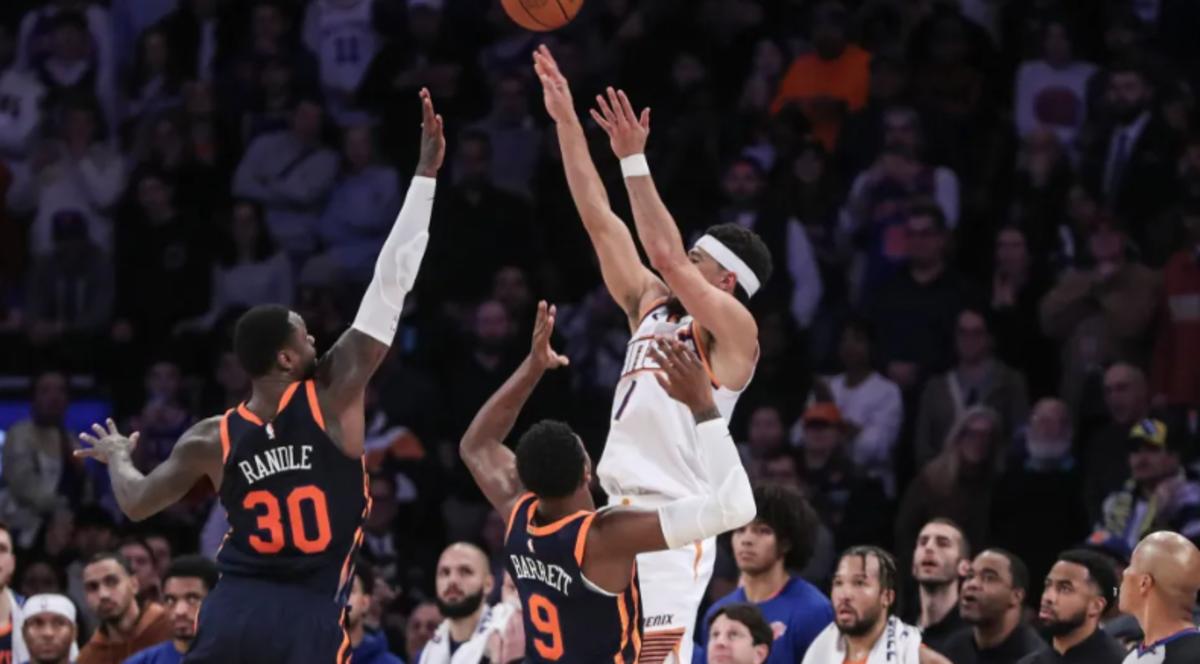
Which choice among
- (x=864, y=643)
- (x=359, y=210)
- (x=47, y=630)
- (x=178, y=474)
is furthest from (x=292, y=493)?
(x=359, y=210)

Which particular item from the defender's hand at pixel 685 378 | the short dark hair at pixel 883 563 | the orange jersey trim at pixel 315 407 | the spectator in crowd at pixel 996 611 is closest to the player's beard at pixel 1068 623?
the spectator in crowd at pixel 996 611

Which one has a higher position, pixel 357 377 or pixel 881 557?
pixel 357 377

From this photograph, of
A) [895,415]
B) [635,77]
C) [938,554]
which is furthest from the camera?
[635,77]

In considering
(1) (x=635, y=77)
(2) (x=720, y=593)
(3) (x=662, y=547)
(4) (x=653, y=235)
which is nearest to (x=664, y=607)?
(3) (x=662, y=547)

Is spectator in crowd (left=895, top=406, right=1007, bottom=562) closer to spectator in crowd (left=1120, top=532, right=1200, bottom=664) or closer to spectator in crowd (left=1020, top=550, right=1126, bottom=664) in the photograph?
spectator in crowd (left=1020, top=550, right=1126, bottom=664)

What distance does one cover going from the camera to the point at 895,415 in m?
14.1

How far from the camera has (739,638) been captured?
33.8 ft

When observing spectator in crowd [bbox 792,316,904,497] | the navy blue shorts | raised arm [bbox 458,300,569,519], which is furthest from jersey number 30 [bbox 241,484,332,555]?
spectator in crowd [bbox 792,316,904,497]

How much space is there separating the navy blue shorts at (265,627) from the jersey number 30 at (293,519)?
6.0 inches

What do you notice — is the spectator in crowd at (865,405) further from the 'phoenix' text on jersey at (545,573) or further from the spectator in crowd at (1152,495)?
the 'phoenix' text on jersey at (545,573)

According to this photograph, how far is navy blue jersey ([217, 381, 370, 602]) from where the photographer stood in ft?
26.3

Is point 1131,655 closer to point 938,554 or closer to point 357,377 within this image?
point 938,554

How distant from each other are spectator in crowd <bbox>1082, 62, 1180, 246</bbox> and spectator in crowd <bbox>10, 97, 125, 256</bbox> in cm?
727

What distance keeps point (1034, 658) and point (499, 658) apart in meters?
2.76
